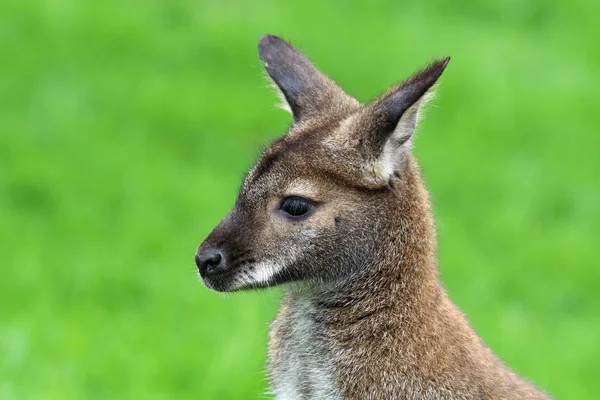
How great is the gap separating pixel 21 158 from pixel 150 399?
454 centimetres

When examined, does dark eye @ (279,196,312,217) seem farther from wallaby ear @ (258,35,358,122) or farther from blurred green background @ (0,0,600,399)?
blurred green background @ (0,0,600,399)

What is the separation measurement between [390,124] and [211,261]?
2.97 ft

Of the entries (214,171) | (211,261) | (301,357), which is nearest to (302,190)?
(211,261)

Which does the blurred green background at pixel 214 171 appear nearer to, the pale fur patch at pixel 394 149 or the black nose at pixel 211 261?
the black nose at pixel 211 261

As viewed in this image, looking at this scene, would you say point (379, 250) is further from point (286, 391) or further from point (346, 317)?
point (286, 391)

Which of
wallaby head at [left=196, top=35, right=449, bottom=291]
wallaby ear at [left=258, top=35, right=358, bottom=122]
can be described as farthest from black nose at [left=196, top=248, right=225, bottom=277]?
wallaby ear at [left=258, top=35, right=358, bottom=122]

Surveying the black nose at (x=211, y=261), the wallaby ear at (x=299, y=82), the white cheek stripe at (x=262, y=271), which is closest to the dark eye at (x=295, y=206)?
the white cheek stripe at (x=262, y=271)

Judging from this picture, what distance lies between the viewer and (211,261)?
17.6 ft

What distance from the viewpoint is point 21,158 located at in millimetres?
11648

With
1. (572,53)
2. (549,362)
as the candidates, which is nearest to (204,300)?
(549,362)

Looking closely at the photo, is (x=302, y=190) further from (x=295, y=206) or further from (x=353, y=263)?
(x=353, y=263)

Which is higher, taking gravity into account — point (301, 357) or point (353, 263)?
point (353, 263)

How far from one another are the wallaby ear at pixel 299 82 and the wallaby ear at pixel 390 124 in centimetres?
41

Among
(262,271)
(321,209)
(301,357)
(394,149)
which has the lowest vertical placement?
(301,357)
